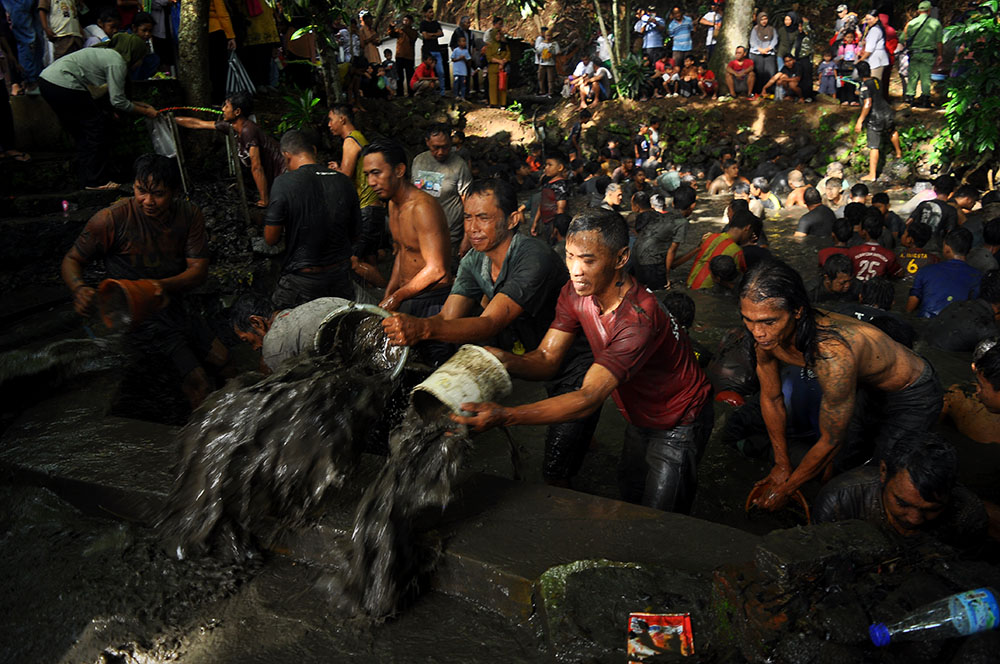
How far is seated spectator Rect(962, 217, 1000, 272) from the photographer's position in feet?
23.0

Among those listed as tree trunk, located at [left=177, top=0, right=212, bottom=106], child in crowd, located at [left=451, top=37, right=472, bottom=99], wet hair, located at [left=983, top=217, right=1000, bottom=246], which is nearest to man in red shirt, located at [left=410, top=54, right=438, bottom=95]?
child in crowd, located at [left=451, top=37, right=472, bottom=99]

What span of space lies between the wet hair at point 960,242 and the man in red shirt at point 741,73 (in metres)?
11.0

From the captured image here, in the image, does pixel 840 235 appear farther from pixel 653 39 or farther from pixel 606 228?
pixel 653 39

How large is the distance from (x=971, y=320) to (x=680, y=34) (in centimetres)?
1394

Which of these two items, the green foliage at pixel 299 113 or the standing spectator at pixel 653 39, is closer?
the green foliage at pixel 299 113

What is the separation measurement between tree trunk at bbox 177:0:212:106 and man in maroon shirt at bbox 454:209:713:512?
817cm

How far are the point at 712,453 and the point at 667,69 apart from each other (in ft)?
49.3

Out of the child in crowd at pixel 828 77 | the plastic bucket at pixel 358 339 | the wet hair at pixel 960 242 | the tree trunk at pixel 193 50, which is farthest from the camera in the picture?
the child in crowd at pixel 828 77

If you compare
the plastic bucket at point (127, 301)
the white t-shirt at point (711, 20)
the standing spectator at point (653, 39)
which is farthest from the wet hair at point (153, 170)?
the white t-shirt at point (711, 20)

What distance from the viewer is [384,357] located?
385 cm

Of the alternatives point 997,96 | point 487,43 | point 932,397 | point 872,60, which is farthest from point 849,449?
point 487,43

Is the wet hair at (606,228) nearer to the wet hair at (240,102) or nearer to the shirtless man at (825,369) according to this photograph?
the shirtless man at (825,369)

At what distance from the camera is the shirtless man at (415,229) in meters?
4.57

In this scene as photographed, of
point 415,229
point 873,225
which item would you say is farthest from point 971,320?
point 415,229
